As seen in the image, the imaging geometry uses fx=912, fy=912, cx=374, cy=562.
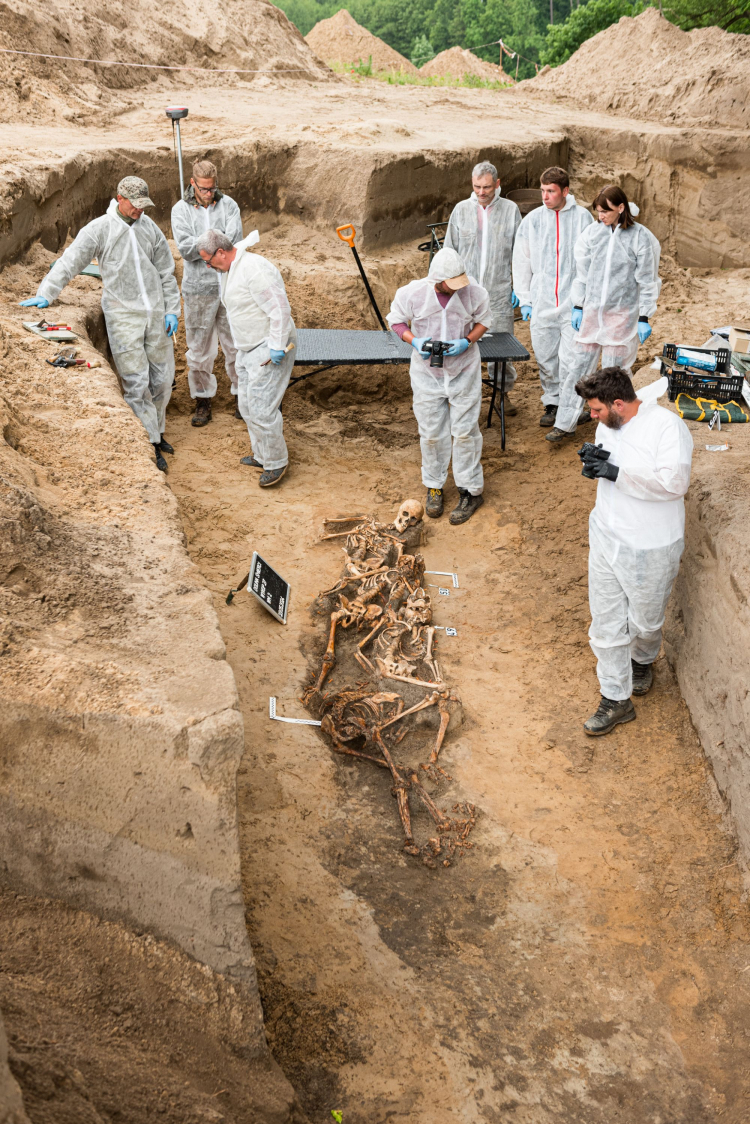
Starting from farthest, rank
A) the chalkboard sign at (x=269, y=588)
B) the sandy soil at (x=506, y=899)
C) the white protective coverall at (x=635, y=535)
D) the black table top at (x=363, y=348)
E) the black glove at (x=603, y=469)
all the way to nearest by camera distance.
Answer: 1. the black table top at (x=363, y=348)
2. the chalkboard sign at (x=269, y=588)
3. the black glove at (x=603, y=469)
4. the white protective coverall at (x=635, y=535)
5. the sandy soil at (x=506, y=899)

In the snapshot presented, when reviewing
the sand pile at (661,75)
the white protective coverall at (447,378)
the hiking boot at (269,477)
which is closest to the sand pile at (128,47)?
the sand pile at (661,75)

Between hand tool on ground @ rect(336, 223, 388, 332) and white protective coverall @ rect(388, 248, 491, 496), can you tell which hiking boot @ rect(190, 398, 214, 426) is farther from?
white protective coverall @ rect(388, 248, 491, 496)

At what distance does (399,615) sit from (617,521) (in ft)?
5.23

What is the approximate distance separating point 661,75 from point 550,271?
30.0ft

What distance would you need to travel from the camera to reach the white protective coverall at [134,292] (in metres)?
6.51

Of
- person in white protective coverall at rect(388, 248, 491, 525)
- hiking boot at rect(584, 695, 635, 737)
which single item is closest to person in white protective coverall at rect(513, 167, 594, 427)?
person in white protective coverall at rect(388, 248, 491, 525)

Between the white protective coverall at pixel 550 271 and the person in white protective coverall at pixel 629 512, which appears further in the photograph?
the white protective coverall at pixel 550 271

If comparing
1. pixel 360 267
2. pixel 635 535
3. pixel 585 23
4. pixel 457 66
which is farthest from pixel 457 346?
pixel 457 66

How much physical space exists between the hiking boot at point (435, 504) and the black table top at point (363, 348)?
1.15 meters

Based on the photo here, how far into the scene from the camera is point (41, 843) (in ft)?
9.50

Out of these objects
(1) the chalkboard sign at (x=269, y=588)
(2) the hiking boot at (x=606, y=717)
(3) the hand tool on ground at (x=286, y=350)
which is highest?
(3) the hand tool on ground at (x=286, y=350)

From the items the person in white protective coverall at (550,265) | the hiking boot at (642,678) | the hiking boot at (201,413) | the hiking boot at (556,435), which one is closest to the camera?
the hiking boot at (642,678)

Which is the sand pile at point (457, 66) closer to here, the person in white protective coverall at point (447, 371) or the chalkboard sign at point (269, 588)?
the person in white protective coverall at point (447, 371)

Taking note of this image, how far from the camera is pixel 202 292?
796 centimetres
